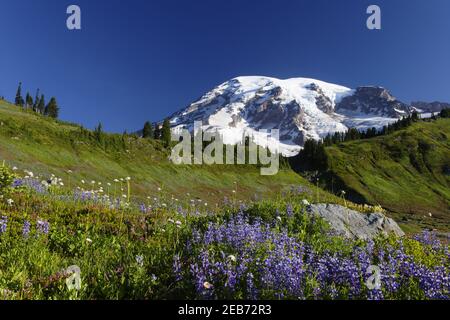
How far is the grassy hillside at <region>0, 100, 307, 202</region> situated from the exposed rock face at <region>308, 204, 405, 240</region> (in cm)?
2455

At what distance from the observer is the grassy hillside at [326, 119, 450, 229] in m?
120

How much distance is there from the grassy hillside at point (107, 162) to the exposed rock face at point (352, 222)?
80.6ft

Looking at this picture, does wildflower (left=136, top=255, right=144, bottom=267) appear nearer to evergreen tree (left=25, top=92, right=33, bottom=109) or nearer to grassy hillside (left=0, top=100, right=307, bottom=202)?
grassy hillside (left=0, top=100, right=307, bottom=202)

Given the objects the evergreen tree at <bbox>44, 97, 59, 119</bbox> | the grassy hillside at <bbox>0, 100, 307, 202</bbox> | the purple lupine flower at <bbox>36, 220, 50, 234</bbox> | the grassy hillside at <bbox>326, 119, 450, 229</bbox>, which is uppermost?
the evergreen tree at <bbox>44, 97, 59, 119</bbox>

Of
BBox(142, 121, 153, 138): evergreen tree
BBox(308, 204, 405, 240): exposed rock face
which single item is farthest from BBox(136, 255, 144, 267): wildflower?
BBox(142, 121, 153, 138): evergreen tree

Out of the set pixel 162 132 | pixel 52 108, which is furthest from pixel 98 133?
pixel 52 108

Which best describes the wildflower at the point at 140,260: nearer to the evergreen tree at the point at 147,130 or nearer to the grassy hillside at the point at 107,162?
the grassy hillside at the point at 107,162

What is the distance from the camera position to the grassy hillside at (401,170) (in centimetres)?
12019

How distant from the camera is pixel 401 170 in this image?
150 m

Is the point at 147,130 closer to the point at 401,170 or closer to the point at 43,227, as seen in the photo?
the point at 401,170

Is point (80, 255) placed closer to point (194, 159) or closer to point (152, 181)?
point (152, 181)

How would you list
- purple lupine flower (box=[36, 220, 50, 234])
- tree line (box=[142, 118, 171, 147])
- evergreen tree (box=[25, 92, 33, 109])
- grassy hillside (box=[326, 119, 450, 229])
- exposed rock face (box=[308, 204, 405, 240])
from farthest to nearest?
evergreen tree (box=[25, 92, 33, 109]), grassy hillside (box=[326, 119, 450, 229]), tree line (box=[142, 118, 171, 147]), exposed rock face (box=[308, 204, 405, 240]), purple lupine flower (box=[36, 220, 50, 234])

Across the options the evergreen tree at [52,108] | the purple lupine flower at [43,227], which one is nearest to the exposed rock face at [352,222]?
the purple lupine flower at [43,227]

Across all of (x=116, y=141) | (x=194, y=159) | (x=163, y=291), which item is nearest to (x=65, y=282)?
(x=163, y=291)
